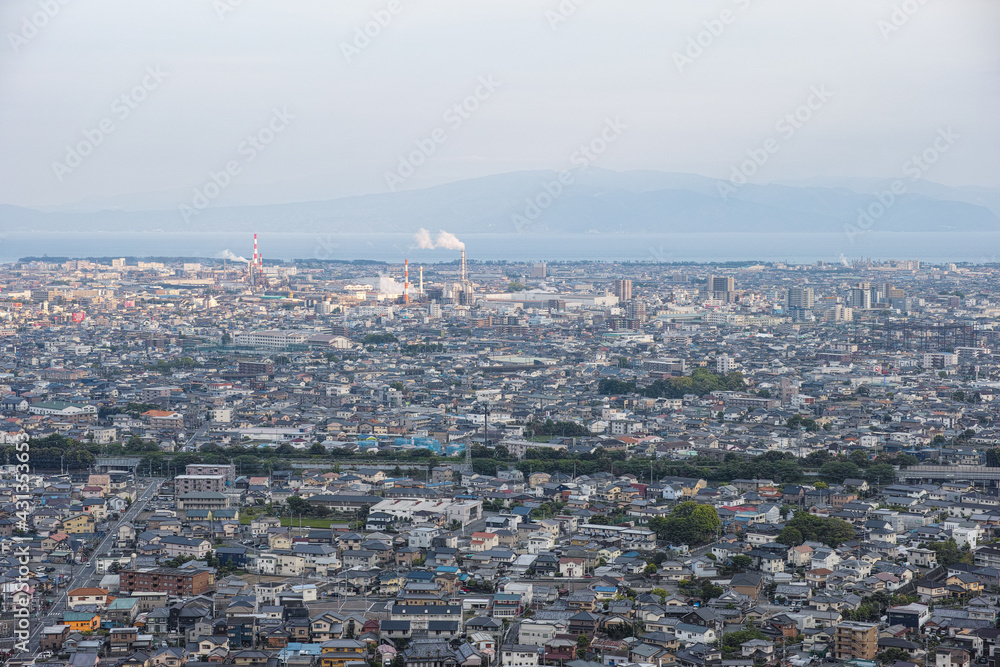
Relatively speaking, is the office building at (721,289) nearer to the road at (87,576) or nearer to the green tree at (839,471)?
the green tree at (839,471)

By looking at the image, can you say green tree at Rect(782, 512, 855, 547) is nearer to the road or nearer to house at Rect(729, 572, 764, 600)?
house at Rect(729, 572, 764, 600)

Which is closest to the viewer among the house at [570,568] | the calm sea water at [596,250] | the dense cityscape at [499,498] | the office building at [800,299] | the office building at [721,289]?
the dense cityscape at [499,498]

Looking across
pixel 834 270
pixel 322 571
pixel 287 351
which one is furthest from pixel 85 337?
pixel 834 270

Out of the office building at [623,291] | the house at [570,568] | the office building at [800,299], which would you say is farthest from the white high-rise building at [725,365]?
the office building at [623,291]

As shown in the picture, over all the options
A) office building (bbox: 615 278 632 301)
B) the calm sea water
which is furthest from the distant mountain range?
office building (bbox: 615 278 632 301)
